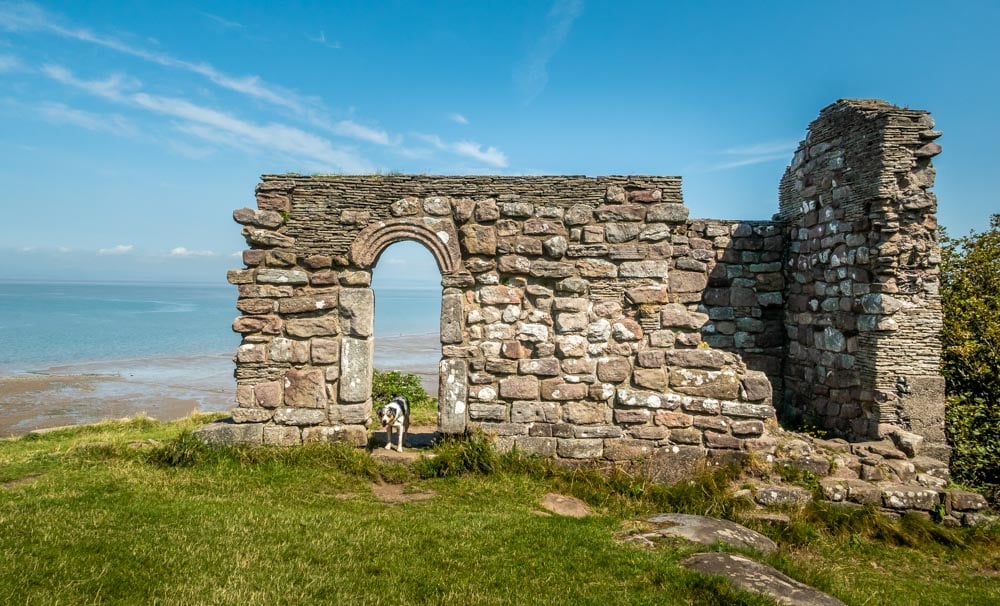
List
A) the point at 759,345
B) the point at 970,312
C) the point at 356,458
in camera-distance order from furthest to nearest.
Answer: the point at 759,345
the point at 970,312
the point at 356,458

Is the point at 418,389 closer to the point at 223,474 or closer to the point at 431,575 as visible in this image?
the point at 223,474

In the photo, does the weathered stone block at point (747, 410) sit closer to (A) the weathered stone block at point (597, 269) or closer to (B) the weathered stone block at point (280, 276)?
(A) the weathered stone block at point (597, 269)

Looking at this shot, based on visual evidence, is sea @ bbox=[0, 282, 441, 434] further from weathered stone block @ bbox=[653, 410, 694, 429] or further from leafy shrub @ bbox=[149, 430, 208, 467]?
weathered stone block @ bbox=[653, 410, 694, 429]

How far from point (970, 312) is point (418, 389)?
11.5 metres

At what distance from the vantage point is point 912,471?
752cm

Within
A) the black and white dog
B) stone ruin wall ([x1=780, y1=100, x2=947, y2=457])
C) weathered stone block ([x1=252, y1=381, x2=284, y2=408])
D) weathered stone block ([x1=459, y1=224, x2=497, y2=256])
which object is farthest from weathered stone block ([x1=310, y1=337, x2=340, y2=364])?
stone ruin wall ([x1=780, y1=100, x2=947, y2=457])

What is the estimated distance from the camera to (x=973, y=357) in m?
8.76

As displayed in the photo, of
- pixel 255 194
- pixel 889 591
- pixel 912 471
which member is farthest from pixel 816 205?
pixel 255 194

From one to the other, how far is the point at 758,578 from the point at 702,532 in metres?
1.25

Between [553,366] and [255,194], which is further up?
[255,194]

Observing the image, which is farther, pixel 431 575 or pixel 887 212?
pixel 887 212

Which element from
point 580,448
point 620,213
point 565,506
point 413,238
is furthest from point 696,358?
point 413,238

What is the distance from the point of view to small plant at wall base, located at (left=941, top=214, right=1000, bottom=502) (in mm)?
8266

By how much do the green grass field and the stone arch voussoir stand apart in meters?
2.63
